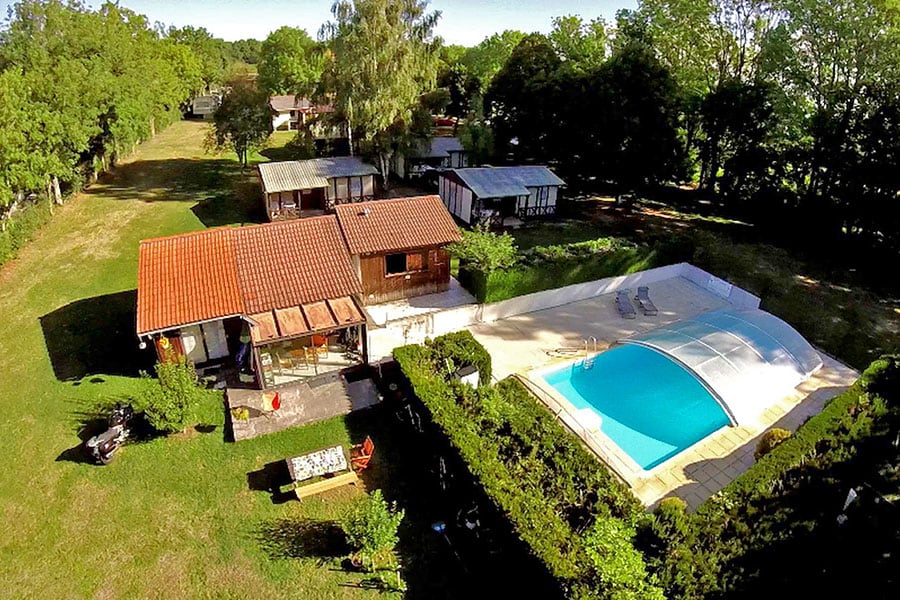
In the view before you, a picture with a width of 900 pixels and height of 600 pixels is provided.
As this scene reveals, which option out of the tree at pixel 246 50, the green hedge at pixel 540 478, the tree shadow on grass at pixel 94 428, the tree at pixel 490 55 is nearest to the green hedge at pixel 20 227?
the tree shadow on grass at pixel 94 428

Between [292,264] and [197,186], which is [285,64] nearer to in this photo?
[197,186]

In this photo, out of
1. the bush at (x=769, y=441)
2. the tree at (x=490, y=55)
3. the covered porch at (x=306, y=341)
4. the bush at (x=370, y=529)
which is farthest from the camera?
the tree at (x=490, y=55)

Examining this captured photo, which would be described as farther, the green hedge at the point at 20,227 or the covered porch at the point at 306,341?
the green hedge at the point at 20,227

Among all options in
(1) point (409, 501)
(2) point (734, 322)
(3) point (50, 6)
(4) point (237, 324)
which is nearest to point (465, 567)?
(1) point (409, 501)

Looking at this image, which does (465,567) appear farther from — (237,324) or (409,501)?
(237,324)

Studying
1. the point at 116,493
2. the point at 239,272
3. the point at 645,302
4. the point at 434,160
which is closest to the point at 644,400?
the point at 645,302

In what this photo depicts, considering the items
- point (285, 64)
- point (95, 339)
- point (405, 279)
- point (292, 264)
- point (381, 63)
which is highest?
point (285, 64)

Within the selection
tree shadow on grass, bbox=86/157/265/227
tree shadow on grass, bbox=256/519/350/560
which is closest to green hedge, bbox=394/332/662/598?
tree shadow on grass, bbox=256/519/350/560

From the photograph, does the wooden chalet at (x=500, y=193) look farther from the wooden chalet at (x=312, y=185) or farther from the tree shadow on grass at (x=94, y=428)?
the tree shadow on grass at (x=94, y=428)

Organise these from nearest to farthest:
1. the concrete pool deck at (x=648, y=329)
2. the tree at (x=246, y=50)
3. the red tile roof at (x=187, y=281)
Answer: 1. the concrete pool deck at (x=648, y=329)
2. the red tile roof at (x=187, y=281)
3. the tree at (x=246, y=50)
